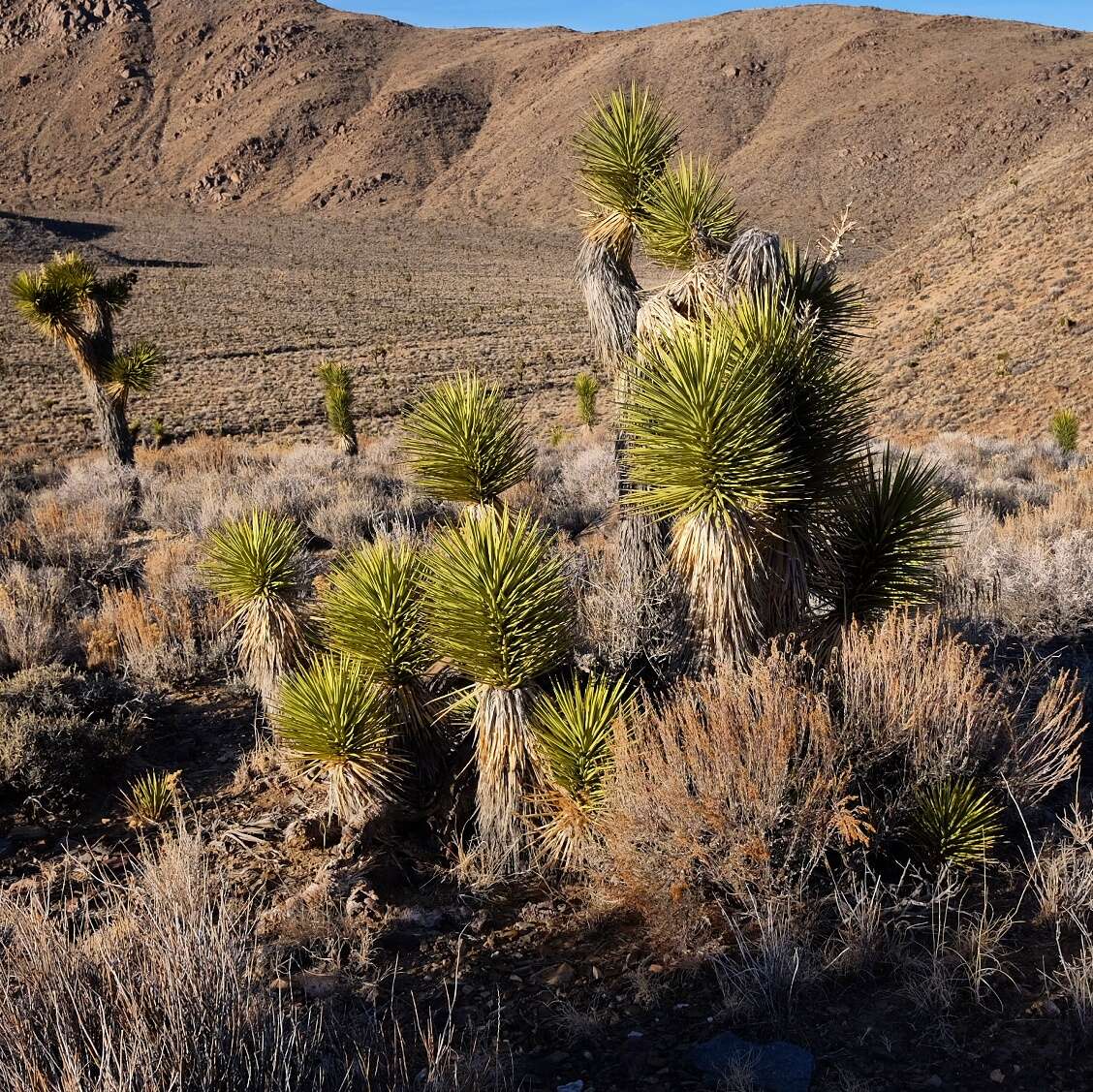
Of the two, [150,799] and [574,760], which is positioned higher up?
[574,760]

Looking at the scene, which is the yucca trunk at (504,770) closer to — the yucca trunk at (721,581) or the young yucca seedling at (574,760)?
the young yucca seedling at (574,760)

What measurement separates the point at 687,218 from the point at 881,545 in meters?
1.91

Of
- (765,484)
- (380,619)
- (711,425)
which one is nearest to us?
(711,425)

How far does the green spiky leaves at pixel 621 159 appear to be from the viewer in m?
5.52

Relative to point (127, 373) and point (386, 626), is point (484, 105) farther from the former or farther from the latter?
point (386, 626)

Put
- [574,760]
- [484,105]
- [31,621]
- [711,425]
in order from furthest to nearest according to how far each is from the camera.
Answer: [484,105]
[31,621]
[574,760]
[711,425]

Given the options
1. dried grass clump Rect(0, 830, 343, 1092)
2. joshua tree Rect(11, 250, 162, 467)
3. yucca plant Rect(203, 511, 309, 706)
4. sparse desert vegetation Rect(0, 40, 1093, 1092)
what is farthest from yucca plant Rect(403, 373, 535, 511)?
joshua tree Rect(11, 250, 162, 467)

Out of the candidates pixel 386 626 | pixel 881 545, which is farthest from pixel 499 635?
pixel 881 545

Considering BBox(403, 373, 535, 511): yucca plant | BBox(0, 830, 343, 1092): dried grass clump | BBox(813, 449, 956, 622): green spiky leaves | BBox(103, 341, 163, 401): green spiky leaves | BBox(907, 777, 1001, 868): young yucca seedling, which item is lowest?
BBox(907, 777, 1001, 868): young yucca seedling

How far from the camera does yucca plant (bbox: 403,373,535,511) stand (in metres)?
5.05

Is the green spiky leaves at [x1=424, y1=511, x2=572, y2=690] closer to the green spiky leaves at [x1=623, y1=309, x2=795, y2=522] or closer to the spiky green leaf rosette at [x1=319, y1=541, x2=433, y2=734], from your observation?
the spiky green leaf rosette at [x1=319, y1=541, x2=433, y2=734]

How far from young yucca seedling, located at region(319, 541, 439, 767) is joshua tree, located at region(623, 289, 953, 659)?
50.1 inches

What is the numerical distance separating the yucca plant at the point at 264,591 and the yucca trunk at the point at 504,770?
1456mm

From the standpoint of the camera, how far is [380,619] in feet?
15.7
